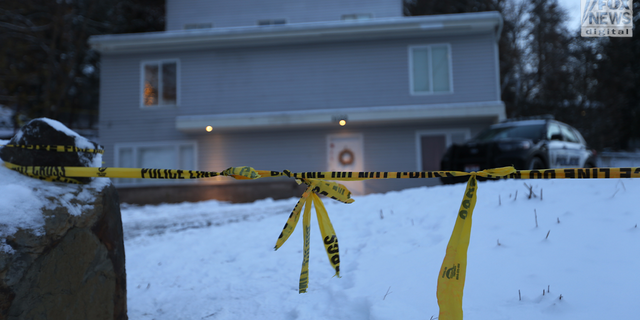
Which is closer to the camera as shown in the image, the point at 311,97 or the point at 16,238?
the point at 16,238

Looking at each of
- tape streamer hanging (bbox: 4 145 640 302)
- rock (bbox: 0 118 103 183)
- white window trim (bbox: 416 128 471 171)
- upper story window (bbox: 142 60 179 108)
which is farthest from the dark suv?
upper story window (bbox: 142 60 179 108)

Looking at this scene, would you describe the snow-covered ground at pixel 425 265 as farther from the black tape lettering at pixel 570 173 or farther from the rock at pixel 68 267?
the black tape lettering at pixel 570 173

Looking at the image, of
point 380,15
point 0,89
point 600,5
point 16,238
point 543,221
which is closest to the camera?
point 16,238

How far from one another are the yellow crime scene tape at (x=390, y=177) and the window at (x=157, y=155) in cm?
1041

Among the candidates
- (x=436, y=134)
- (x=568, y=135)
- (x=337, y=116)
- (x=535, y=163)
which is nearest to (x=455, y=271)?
(x=535, y=163)

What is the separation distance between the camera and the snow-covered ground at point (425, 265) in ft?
9.09

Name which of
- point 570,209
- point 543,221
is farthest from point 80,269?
point 570,209

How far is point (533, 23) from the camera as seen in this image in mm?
23547

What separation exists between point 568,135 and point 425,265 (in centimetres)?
737

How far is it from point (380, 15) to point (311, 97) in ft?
17.9

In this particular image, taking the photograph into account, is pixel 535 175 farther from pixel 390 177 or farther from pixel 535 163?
pixel 535 163

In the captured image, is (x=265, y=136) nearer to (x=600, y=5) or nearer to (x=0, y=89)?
(x=600, y=5)

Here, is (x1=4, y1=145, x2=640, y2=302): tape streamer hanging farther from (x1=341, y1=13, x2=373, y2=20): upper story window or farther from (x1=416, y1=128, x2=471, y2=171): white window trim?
(x1=341, y1=13, x2=373, y2=20): upper story window

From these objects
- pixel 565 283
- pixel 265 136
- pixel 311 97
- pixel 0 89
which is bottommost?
pixel 565 283
